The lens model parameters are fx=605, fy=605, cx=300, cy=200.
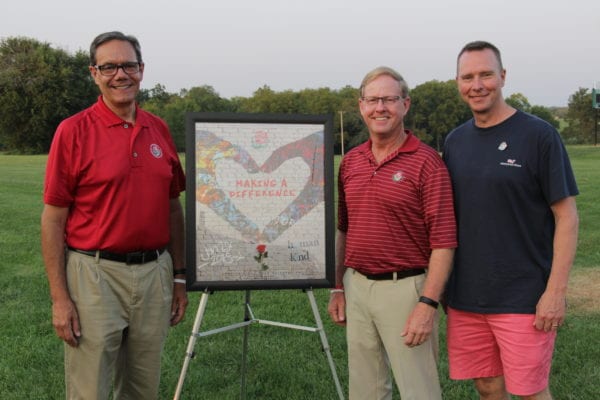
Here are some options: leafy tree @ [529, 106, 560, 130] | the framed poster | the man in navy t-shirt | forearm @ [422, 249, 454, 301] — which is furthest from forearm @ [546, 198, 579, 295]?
leafy tree @ [529, 106, 560, 130]

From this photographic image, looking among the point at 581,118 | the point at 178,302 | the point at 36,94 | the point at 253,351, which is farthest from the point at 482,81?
the point at 581,118

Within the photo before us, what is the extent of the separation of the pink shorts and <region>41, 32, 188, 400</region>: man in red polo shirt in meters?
1.79

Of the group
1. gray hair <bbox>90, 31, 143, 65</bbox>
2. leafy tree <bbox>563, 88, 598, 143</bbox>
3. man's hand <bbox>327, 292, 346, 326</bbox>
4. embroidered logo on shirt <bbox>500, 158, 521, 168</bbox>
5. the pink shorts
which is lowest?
the pink shorts

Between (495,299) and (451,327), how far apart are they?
0.37 meters

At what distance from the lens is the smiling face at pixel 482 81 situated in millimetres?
3328

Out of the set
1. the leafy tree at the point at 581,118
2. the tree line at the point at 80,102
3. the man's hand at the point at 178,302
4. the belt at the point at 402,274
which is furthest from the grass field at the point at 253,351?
the leafy tree at the point at 581,118

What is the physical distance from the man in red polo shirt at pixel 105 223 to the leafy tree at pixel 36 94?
58.9 metres

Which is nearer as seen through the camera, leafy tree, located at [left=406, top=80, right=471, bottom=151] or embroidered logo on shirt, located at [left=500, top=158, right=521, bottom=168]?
embroidered logo on shirt, located at [left=500, top=158, right=521, bottom=168]

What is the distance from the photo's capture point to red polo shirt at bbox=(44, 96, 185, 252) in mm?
3238

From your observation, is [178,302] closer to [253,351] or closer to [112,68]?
[112,68]

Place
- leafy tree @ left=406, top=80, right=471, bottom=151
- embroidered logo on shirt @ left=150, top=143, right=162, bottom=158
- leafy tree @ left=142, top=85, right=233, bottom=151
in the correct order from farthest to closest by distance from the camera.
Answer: leafy tree @ left=406, top=80, right=471, bottom=151 < leafy tree @ left=142, top=85, right=233, bottom=151 < embroidered logo on shirt @ left=150, top=143, right=162, bottom=158

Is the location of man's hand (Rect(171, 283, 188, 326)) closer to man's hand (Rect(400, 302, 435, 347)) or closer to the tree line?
man's hand (Rect(400, 302, 435, 347))

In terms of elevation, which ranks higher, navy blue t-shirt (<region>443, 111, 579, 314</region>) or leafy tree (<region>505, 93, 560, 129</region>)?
leafy tree (<region>505, 93, 560, 129</region>)

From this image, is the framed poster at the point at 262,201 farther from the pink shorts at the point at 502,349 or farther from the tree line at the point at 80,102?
the tree line at the point at 80,102
